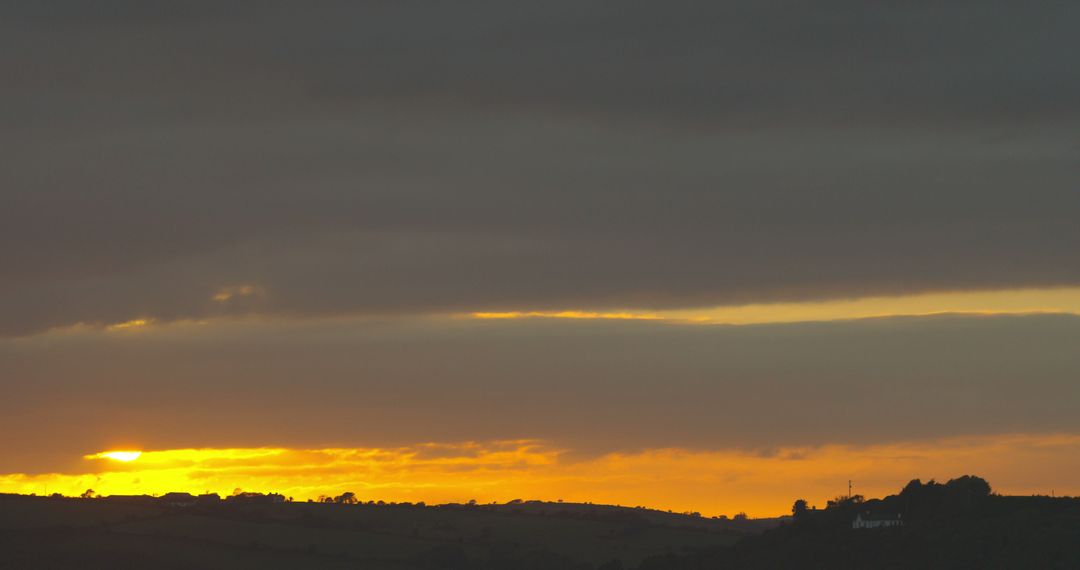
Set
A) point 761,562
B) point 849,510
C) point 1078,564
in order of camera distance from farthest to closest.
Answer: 1. point 849,510
2. point 761,562
3. point 1078,564

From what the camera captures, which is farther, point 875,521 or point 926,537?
point 875,521

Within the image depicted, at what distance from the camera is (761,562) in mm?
180500

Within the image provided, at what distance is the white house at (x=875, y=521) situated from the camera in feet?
597

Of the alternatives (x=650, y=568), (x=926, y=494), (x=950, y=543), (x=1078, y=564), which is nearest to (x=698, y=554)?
(x=650, y=568)

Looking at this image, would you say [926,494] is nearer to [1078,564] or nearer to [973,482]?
[973,482]

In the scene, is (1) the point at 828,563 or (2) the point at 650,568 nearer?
(1) the point at 828,563

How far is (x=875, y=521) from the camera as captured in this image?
186 meters

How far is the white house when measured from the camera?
7160 inches

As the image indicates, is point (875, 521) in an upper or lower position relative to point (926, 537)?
upper

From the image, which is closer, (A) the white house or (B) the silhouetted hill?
(B) the silhouetted hill

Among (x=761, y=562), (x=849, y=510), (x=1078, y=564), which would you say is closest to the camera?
(x=1078, y=564)

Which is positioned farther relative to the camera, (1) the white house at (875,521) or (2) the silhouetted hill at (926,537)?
(1) the white house at (875,521)

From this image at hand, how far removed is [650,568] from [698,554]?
1022 centimetres

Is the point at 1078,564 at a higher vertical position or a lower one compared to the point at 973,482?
lower
